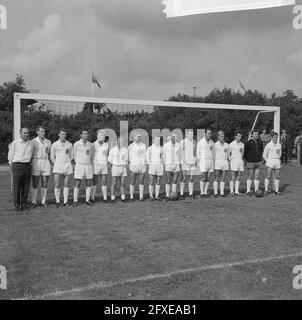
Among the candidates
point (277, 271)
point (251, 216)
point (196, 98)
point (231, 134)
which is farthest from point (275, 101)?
point (277, 271)

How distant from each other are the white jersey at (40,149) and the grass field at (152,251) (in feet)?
4.40

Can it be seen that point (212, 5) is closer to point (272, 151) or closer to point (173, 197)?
point (173, 197)

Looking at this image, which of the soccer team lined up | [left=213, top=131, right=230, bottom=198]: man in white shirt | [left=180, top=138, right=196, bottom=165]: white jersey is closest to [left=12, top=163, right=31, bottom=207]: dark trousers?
the soccer team lined up

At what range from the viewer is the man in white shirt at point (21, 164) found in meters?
9.61

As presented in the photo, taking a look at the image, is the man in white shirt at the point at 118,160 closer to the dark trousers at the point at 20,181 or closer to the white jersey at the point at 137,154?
the white jersey at the point at 137,154

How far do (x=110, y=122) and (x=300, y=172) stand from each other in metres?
9.29

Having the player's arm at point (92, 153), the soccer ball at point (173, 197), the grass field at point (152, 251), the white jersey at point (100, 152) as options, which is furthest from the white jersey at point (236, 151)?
the player's arm at point (92, 153)

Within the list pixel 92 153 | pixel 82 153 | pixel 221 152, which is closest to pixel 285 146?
pixel 221 152

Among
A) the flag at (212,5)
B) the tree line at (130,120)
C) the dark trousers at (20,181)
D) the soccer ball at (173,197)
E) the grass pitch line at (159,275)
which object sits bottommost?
the grass pitch line at (159,275)

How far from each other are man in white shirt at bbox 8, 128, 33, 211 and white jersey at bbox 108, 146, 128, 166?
2.08m

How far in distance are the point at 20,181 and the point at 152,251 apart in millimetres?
4613

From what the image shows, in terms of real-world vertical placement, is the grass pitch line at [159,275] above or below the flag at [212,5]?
below

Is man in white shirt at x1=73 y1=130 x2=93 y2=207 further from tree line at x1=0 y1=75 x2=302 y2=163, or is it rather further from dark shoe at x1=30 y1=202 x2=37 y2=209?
tree line at x1=0 y1=75 x2=302 y2=163

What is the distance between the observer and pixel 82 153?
10.4 m
